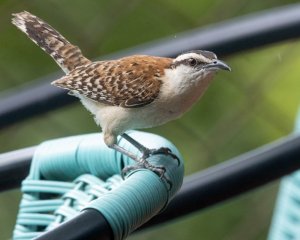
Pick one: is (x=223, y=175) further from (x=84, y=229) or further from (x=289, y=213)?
(x=84, y=229)

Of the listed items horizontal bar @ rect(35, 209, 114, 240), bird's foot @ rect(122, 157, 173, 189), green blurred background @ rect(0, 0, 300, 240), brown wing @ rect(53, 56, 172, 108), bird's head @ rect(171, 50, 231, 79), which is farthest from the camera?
green blurred background @ rect(0, 0, 300, 240)

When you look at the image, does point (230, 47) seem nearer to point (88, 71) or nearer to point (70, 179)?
point (88, 71)

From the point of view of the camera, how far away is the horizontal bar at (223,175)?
2256 millimetres

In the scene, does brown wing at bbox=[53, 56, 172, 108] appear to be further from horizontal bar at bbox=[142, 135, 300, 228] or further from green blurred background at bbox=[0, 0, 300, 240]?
green blurred background at bbox=[0, 0, 300, 240]

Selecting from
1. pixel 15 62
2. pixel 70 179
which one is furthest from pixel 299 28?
pixel 15 62

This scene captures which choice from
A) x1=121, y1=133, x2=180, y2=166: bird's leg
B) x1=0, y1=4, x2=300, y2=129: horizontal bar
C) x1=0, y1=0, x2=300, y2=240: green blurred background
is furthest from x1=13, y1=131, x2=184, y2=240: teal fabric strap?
x1=0, y1=0, x2=300, y2=240: green blurred background

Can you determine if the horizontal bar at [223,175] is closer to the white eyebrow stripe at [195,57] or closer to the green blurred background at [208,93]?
the white eyebrow stripe at [195,57]

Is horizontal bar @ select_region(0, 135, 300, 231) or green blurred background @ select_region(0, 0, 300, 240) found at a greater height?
green blurred background @ select_region(0, 0, 300, 240)

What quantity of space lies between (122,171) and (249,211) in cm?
239

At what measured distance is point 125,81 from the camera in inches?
98.3

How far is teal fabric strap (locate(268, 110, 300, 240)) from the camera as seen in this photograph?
8.43 ft

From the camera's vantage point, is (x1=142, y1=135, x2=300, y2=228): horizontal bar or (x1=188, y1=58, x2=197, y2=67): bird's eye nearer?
(x1=142, y1=135, x2=300, y2=228): horizontal bar

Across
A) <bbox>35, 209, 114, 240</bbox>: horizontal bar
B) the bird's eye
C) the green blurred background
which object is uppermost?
the green blurred background

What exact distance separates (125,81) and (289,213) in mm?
458
